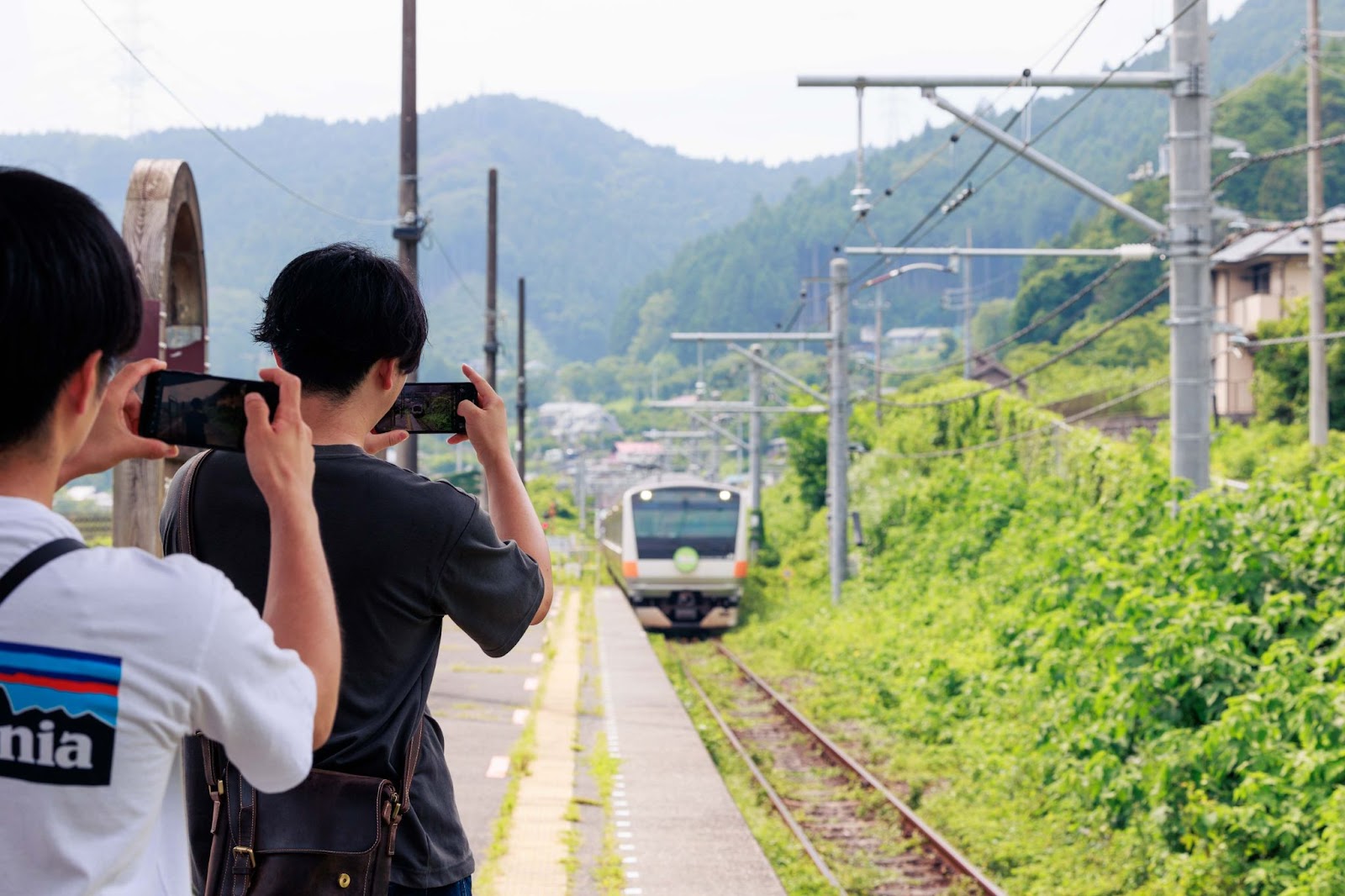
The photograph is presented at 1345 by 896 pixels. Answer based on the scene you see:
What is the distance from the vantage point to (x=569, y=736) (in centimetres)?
1141

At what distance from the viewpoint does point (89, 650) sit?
1320 millimetres

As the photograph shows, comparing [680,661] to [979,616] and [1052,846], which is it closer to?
[979,616]

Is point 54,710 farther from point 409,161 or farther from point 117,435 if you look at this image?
point 409,161

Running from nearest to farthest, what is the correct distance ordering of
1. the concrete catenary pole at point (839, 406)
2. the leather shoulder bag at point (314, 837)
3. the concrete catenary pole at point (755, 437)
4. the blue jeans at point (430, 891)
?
1. the leather shoulder bag at point (314, 837)
2. the blue jeans at point (430, 891)
3. the concrete catenary pole at point (839, 406)
4. the concrete catenary pole at point (755, 437)

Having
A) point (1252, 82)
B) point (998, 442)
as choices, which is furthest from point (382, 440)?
point (1252, 82)

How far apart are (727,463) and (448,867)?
283 feet

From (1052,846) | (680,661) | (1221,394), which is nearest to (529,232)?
(1221,394)

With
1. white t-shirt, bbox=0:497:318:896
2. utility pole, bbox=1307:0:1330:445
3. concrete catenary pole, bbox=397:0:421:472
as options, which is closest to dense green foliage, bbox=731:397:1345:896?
concrete catenary pole, bbox=397:0:421:472

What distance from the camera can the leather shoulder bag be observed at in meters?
1.94

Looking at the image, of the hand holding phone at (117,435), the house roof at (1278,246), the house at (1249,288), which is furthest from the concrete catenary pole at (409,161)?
the house at (1249,288)

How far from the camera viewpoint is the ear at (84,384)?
1425 millimetres

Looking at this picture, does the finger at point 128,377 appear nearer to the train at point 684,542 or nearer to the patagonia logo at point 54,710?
the patagonia logo at point 54,710

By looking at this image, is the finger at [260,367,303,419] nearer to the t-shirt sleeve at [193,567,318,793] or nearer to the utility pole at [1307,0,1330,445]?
the t-shirt sleeve at [193,567,318,793]

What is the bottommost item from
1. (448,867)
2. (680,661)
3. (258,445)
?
(680,661)
